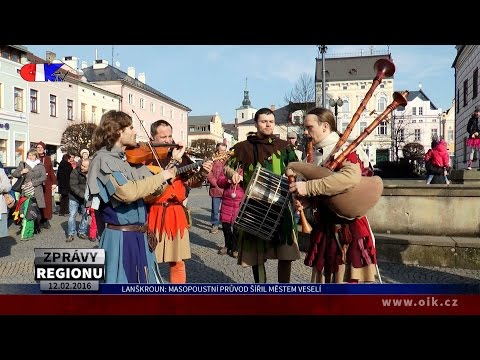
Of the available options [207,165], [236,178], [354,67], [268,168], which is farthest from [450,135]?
[207,165]

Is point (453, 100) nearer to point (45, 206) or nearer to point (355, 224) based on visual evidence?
point (355, 224)

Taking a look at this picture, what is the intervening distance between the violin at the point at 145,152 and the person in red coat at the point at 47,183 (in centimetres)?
84

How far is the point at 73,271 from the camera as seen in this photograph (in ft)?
11.0

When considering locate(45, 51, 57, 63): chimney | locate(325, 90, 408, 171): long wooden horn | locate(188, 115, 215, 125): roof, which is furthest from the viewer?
locate(188, 115, 215, 125): roof

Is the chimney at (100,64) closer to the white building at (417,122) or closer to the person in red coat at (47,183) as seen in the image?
the person in red coat at (47,183)

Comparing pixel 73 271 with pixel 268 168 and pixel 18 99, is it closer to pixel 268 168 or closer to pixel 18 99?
pixel 18 99

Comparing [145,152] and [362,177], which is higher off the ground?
[145,152]

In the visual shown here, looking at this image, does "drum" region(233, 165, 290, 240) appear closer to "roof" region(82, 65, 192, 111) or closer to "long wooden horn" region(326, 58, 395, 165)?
"long wooden horn" region(326, 58, 395, 165)

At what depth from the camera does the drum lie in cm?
353

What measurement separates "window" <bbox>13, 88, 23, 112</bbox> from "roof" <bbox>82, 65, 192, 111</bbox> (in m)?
0.46

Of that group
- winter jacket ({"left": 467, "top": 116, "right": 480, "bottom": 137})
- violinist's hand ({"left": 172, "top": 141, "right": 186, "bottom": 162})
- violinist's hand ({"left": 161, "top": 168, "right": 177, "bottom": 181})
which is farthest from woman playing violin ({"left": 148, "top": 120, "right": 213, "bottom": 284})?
winter jacket ({"left": 467, "top": 116, "right": 480, "bottom": 137})

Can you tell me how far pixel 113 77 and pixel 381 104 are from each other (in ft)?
5.95

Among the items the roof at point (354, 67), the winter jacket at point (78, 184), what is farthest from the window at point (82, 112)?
the roof at point (354, 67)
